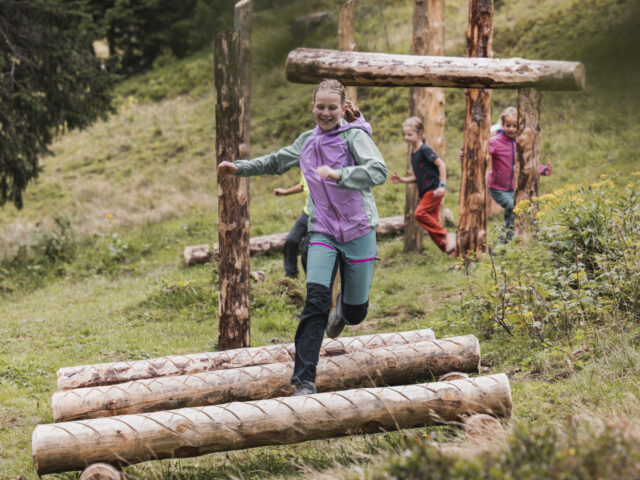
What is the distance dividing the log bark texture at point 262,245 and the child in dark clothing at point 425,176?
2.34 m

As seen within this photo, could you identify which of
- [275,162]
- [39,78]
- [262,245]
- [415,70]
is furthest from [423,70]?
[39,78]

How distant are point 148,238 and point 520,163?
8369 millimetres

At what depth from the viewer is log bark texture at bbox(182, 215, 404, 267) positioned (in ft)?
39.1

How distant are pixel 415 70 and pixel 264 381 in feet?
10.7

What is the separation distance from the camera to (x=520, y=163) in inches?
340

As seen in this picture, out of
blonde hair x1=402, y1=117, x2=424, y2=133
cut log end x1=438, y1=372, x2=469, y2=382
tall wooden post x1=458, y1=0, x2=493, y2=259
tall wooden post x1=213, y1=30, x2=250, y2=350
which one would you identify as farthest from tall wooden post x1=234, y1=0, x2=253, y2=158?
tall wooden post x1=458, y1=0, x2=493, y2=259

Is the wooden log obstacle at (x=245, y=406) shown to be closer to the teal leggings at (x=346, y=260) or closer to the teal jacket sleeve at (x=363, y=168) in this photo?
the teal leggings at (x=346, y=260)

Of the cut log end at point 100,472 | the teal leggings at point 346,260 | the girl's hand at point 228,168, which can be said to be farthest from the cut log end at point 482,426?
the girl's hand at point 228,168

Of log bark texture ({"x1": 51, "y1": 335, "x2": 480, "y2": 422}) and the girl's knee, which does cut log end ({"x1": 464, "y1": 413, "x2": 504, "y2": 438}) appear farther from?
the girl's knee

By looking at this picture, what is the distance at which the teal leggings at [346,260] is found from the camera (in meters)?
4.98

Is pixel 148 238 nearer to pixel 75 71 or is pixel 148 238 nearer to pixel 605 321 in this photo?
pixel 75 71

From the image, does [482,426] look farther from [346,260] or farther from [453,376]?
[346,260]

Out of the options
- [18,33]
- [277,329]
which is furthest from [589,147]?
[18,33]

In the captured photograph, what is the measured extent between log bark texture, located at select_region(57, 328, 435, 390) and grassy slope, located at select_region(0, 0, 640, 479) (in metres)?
0.61
